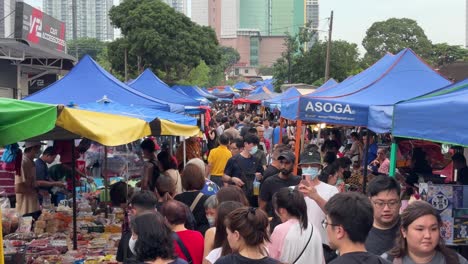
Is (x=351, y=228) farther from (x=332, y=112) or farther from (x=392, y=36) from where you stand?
(x=392, y=36)

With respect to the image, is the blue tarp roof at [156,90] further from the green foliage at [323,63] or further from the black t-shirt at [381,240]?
the green foliage at [323,63]

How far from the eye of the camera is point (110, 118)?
7176 mm

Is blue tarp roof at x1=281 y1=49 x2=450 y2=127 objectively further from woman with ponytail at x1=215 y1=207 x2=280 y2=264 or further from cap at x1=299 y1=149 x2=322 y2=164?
woman with ponytail at x1=215 y1=207 x2=280 y2=264

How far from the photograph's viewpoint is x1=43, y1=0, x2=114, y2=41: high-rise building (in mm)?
120281

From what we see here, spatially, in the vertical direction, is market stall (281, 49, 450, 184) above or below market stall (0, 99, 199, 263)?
above

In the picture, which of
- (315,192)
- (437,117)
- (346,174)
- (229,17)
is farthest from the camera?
(229,17)

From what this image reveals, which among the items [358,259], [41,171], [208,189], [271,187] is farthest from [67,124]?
[41,171]

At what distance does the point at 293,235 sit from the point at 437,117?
78.0 inches

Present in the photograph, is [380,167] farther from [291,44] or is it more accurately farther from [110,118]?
[291,44]

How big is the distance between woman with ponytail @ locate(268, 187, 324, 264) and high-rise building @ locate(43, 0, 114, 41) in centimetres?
11798

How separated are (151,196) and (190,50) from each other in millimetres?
37679

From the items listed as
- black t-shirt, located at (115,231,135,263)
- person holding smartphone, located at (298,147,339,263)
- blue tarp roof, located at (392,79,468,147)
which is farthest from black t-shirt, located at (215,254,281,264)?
blue tarp roof, located at (392,79,468,147)

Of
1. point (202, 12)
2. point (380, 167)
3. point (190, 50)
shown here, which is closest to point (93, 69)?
point (380, 167)

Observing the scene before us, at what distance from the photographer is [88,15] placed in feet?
400
